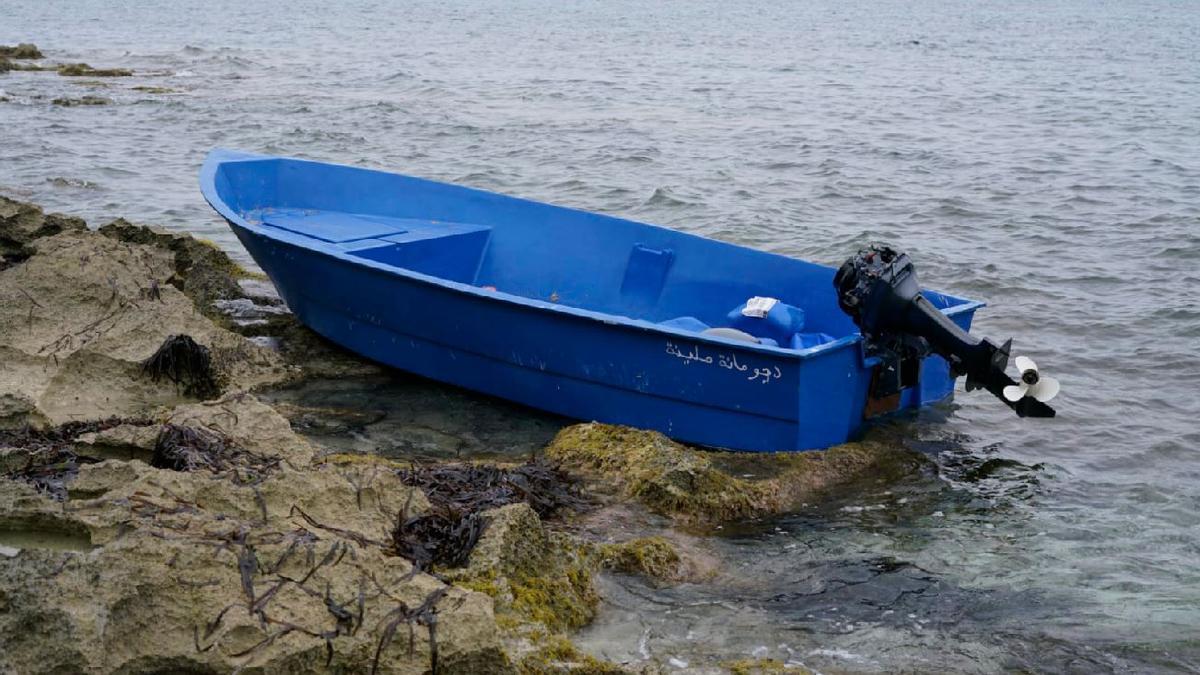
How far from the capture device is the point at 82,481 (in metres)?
4.51

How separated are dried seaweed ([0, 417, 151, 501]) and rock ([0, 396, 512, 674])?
1.16 ft

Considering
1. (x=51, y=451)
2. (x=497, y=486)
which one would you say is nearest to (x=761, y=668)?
(x=497, y=486)

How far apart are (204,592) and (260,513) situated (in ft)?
2.22

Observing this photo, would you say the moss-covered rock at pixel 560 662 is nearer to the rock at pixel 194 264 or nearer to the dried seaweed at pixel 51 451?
the dried seaweed at pixel 51 451

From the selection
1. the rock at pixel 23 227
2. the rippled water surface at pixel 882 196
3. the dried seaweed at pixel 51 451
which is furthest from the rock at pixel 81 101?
the dried seaweed at pixel 51 451

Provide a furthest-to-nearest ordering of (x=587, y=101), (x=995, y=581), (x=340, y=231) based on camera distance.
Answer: (x=587, y=101), (x=340, y=231), (x=995, y=581)

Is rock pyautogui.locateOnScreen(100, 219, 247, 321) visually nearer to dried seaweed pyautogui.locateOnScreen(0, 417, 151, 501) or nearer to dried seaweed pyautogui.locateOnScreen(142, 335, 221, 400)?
dried seaweed pyautogui.locateOnScreen(142, 335, 221, 400)

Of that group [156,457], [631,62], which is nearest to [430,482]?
[156,457]

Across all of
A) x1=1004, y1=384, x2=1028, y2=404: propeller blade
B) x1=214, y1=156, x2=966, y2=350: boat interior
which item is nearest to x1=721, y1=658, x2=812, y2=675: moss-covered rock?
x1=1004, y1=384, x2=1028, y2=404: propeller blade

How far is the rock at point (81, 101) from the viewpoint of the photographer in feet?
73.8

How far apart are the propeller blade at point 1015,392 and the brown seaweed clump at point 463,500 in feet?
7.60

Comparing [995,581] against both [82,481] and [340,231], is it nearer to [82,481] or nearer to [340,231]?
[82,481]

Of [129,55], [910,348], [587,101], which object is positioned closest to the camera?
[910,348]

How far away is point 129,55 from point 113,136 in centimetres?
1511
